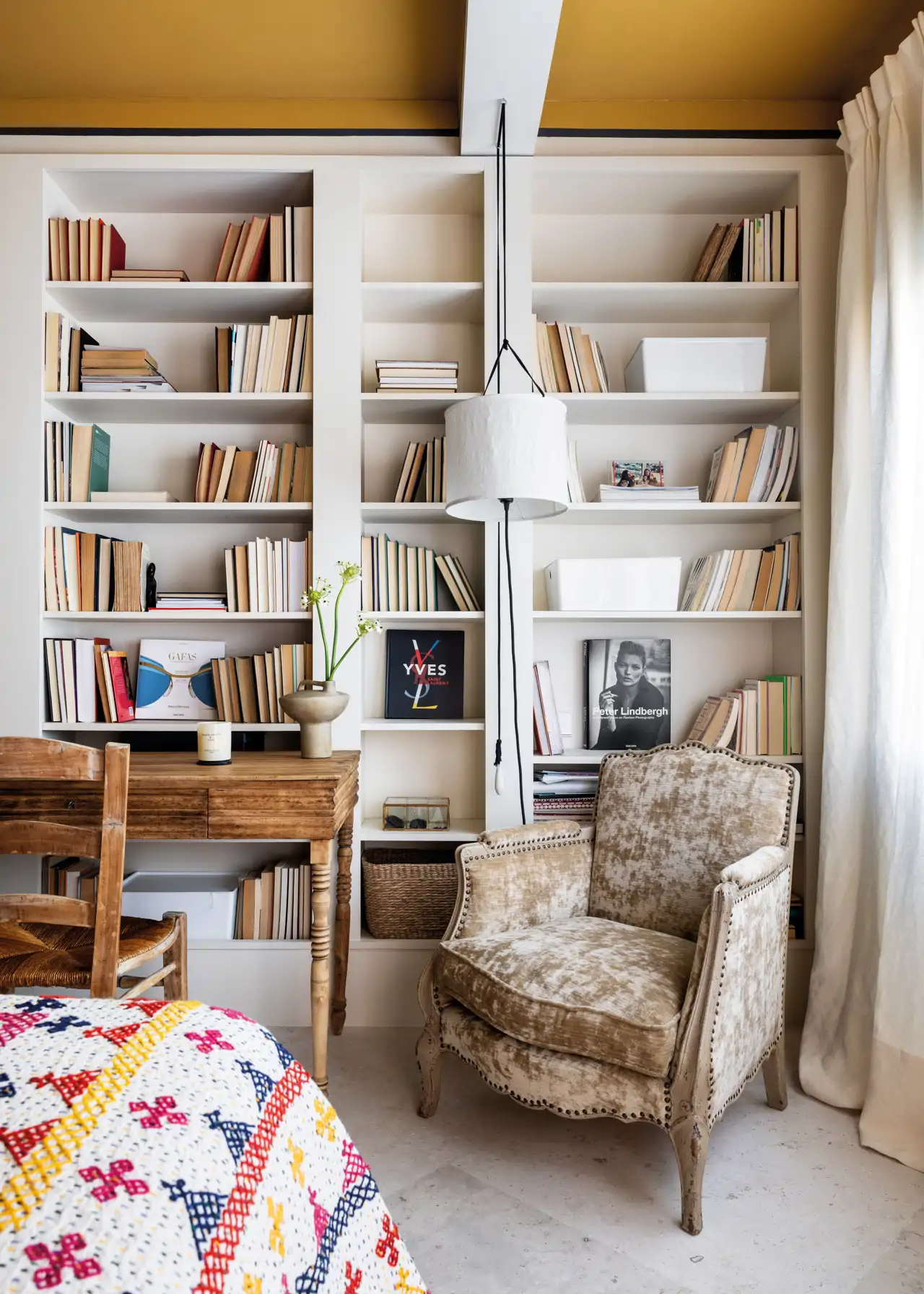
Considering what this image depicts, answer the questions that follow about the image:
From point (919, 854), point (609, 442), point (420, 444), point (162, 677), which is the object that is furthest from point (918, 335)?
point (162, 677)

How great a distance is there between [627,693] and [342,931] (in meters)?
1.18

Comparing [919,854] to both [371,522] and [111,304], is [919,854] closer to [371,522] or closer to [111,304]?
[371,522]

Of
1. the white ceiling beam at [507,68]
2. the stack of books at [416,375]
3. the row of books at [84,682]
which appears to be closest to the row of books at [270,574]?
the row of books at [84,682]

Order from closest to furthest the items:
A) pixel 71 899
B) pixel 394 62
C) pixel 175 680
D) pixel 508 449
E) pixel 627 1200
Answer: pixel 71 899 → pixel 627 1200 → pixel 508 449 → pixel 394 62 → pixel 175 680

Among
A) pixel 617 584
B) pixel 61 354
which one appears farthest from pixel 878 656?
pixel 61 354

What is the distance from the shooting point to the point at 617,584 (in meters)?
2.65

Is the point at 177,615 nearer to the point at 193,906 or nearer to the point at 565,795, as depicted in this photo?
the point at 193,906

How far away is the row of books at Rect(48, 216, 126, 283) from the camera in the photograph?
2686mm

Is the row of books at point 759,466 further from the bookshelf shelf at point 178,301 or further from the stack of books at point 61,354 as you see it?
the stack of books at point 61,354

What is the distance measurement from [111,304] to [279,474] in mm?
783

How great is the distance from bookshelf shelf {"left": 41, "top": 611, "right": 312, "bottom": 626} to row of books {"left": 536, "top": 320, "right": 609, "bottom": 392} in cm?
108

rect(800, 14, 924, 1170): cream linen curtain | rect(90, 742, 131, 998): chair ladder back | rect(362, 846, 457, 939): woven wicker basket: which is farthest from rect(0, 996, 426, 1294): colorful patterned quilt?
rect(362, 846, 457, 939): woven wicker basket

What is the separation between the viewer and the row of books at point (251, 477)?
269 cm

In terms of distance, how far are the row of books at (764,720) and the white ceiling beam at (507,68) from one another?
1.81 metres
